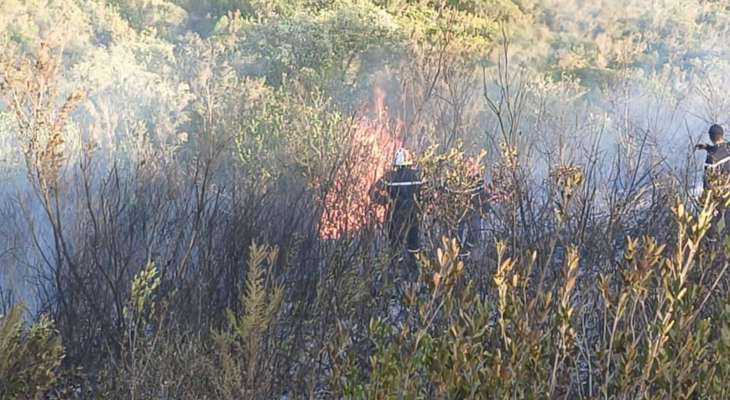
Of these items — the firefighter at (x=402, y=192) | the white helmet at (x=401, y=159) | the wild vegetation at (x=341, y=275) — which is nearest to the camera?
the wild vegetation at (x=341, y=275)

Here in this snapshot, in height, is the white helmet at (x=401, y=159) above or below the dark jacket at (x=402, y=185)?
above

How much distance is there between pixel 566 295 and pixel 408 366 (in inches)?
16.9

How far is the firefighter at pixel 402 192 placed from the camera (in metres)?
5.15

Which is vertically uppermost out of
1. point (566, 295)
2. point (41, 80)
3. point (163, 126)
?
point (41, 80)

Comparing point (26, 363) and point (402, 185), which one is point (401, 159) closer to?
point (402, 185)

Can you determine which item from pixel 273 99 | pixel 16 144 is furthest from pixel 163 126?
pixel 16 144

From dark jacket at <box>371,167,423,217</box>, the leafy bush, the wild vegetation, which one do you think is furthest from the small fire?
the leafy bush

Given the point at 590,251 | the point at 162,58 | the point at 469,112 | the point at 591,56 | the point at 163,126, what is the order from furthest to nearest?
the point at 591,56
the point at 162,58
the point at 163,126
the point at 469,112
the point at 590,251

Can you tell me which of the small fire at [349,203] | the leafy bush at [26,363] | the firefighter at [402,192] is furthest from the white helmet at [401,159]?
the leafy bush at [26,363]

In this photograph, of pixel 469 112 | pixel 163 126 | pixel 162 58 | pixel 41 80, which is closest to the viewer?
pixel 41 80

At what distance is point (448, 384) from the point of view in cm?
216

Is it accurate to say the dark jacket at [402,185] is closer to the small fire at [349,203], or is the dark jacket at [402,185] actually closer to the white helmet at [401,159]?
the white helmet at [401,159]

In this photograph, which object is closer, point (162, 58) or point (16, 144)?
point (16, 144)

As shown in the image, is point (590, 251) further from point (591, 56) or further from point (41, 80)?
point (591, 56)
